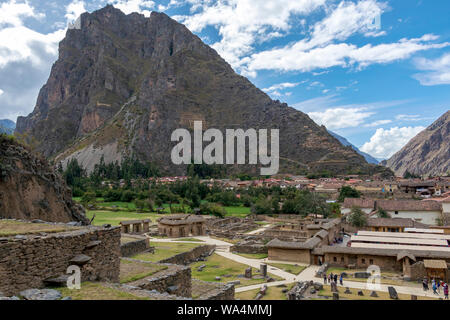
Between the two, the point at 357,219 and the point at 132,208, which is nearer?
the point at 357,219

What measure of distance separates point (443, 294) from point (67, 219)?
26436mm

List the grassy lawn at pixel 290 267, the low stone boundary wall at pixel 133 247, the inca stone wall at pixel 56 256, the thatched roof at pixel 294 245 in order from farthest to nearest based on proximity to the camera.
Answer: the thatched roof at pixel 294 245 → the grassy lawn at pixel 290 267 → the low stone boundary wall at pixel 133 247 → the inca stone wall at pixel 56 256

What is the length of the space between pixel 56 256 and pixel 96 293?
1247 mm

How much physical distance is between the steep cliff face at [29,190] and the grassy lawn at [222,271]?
11.4m

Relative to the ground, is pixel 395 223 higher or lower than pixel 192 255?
higher

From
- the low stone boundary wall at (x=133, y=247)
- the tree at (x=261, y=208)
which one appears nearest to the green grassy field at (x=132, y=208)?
the tree at (x=261, y=208)

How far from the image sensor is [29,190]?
23.4 meters

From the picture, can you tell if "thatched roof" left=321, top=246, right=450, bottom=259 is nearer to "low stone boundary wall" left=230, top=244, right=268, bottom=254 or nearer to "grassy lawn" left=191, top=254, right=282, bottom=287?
"grassy lawn" left=191, top=254, right=282, bottom=287

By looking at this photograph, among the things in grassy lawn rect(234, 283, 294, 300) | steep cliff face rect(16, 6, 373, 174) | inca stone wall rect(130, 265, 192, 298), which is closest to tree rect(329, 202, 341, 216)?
grassy lawn rect(234, 283, 294, 300)

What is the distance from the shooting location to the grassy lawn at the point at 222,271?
21.2 metres

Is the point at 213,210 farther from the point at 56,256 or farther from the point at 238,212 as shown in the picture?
the point at 56,256

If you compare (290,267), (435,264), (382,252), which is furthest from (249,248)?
(435,264)

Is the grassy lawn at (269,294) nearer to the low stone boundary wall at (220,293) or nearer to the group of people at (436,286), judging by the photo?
the low stone boundary wall at (220,293)

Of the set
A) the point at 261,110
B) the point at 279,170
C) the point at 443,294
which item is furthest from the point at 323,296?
the point at 261,110
